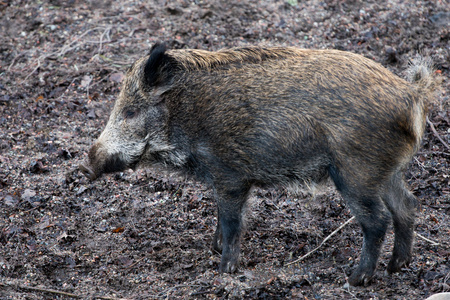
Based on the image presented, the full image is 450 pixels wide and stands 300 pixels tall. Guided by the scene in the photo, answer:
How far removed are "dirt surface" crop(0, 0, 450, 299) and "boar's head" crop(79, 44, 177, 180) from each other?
725 millimetres

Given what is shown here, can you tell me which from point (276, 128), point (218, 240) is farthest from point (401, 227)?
point (218, 240)

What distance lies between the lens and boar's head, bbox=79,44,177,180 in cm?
451

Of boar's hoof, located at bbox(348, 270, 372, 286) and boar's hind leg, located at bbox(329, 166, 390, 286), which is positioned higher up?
boar's hind leg, located at bbox(329, 166, 390, 286)

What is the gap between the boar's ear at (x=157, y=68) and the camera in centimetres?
435

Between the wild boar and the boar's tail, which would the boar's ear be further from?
the boar's tail

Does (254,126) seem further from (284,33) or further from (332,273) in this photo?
(284,33)

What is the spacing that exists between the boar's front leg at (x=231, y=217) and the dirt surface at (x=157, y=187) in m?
0.13

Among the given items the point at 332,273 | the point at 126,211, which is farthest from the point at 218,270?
the point at 126,211

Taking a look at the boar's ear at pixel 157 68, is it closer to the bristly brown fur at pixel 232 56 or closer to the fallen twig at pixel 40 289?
the bristly brown fur at pixel 232 56

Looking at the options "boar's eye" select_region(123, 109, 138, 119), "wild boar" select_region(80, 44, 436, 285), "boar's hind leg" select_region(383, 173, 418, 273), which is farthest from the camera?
"boar's eye" select_region(123, 109, 138, 119)

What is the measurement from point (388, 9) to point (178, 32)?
3106mm

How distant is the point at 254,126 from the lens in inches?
164

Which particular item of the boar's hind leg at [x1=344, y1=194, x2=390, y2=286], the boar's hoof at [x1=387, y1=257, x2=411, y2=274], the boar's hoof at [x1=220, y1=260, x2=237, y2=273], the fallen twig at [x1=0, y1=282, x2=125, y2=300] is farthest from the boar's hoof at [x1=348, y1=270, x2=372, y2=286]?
the fallen twig at [x1=0, y1=282, x2=125, y2=300]

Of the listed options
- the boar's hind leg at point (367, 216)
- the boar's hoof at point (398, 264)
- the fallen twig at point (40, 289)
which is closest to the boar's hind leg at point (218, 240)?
the fallen twig at point (40, 289)
